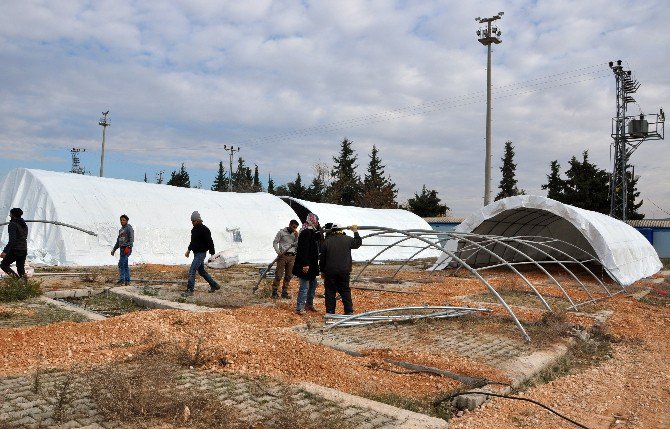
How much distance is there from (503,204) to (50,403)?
16522 mm

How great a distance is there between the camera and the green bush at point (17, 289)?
9734 mm

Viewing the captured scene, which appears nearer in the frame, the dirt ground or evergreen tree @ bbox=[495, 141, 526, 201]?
the dirt ground

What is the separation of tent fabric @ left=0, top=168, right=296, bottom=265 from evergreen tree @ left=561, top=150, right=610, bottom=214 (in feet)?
108

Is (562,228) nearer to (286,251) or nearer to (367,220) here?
(367,220)

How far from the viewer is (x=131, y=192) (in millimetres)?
21438

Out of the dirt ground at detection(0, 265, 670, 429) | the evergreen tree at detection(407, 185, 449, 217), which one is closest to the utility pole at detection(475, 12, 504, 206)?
the dirt ground at detection(0, 265, 670, 429)

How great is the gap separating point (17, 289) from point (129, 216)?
10.5 m

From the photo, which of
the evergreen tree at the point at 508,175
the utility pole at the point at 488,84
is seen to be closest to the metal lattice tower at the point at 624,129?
the utility pole at the point at 488,84

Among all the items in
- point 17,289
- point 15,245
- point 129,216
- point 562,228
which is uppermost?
point 562,228

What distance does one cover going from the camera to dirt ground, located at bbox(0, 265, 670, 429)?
528 cm

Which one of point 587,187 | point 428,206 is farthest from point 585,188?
point 428,206

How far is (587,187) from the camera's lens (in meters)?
47.4

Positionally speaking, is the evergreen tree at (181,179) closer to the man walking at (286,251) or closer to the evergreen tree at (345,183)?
the evergreen tree at (345,183)

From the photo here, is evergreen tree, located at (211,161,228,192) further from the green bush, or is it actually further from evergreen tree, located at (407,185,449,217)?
the green bush
